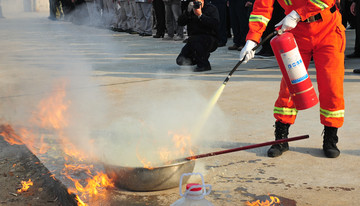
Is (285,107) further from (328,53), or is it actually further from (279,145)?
(328,53)

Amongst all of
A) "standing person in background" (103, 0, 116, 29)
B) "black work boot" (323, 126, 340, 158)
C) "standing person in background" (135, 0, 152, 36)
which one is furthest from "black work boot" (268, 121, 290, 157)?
"standing person in background" (135, 0, 152, 36)

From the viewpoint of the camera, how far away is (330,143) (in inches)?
154

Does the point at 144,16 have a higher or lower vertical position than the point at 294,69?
lower

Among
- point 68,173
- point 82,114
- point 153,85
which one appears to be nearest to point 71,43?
point 153,85

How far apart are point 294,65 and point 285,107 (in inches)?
19.3

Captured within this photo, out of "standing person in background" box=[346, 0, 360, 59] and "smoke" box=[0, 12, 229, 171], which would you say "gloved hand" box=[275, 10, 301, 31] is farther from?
"standing person in background" box=[346, 0, 360, 59]

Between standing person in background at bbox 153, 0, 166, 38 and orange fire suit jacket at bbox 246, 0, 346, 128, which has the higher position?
orange fire suit jacket at bbox 246, 0, 346, 128

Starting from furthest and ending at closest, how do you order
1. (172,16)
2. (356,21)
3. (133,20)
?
(133,20), (172,16), (356,21)

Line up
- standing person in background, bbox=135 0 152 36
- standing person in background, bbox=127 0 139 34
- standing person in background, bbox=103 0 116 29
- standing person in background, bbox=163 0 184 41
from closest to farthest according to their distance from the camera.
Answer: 1. standing person in background, bbox=103 0 116 29
2. standing person in background, bbox=163 0 184 41
3. standing person in background, bbox=135 0 152 36
4. standing person in background, bbox=127 0 139 34

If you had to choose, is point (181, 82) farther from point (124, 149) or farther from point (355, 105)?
point (124, 149)

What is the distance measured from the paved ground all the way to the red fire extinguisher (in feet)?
1.58

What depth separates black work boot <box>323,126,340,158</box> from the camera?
390cm

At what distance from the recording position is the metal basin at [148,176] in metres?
3.21

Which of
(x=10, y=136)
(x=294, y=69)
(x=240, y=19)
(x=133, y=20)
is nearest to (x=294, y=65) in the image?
(x=294, y=69)
